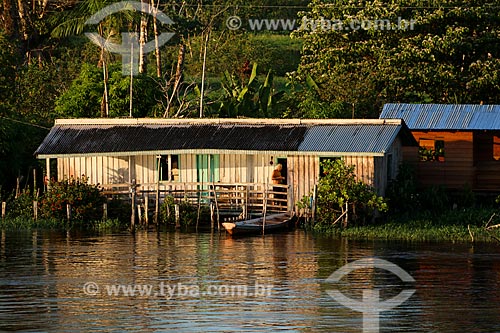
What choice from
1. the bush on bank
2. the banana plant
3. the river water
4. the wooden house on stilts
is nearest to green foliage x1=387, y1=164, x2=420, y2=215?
the wooden house on stilts

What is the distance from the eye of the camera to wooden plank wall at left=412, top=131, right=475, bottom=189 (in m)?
40.2

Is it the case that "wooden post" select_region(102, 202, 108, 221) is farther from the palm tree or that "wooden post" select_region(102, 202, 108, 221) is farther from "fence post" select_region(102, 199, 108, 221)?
the palm tree

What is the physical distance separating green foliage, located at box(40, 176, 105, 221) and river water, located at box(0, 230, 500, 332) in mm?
1398

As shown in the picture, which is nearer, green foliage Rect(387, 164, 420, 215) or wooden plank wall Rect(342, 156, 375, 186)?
wooden plank wall Rect(342, 156, 375, 186)

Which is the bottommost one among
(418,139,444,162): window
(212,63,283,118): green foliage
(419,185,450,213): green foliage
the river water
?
the river water

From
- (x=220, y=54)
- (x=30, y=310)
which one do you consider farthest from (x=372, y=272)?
(x=220, y=54)

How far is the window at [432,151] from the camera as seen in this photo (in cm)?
4116

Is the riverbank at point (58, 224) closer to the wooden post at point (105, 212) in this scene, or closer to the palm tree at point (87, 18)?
the wooden post at point (105, 212)

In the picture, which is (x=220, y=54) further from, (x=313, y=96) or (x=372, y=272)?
(x=372, y=272)

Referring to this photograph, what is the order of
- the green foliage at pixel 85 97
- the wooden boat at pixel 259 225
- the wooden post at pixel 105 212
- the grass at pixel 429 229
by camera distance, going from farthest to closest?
the green foliage at pixel 85 97
the wooden post at pixel 105 212
the wooden boat at pixel 259 225
the grass at pixel 429 229

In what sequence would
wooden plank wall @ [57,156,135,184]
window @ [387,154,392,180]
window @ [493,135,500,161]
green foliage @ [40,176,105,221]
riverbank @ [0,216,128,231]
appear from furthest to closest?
window @ [493,135,500,161] → wooden plank wall @ [57,156,135,184] → window @ [387,154,392,180] → green foliage @ [40,176,105,221] → riverbank @ [0,216,128,231]

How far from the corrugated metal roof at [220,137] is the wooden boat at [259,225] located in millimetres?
1992

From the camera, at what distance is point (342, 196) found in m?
35.0

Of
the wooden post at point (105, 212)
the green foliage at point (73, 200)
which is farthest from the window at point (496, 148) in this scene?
the green foliage at point (73, 200)
